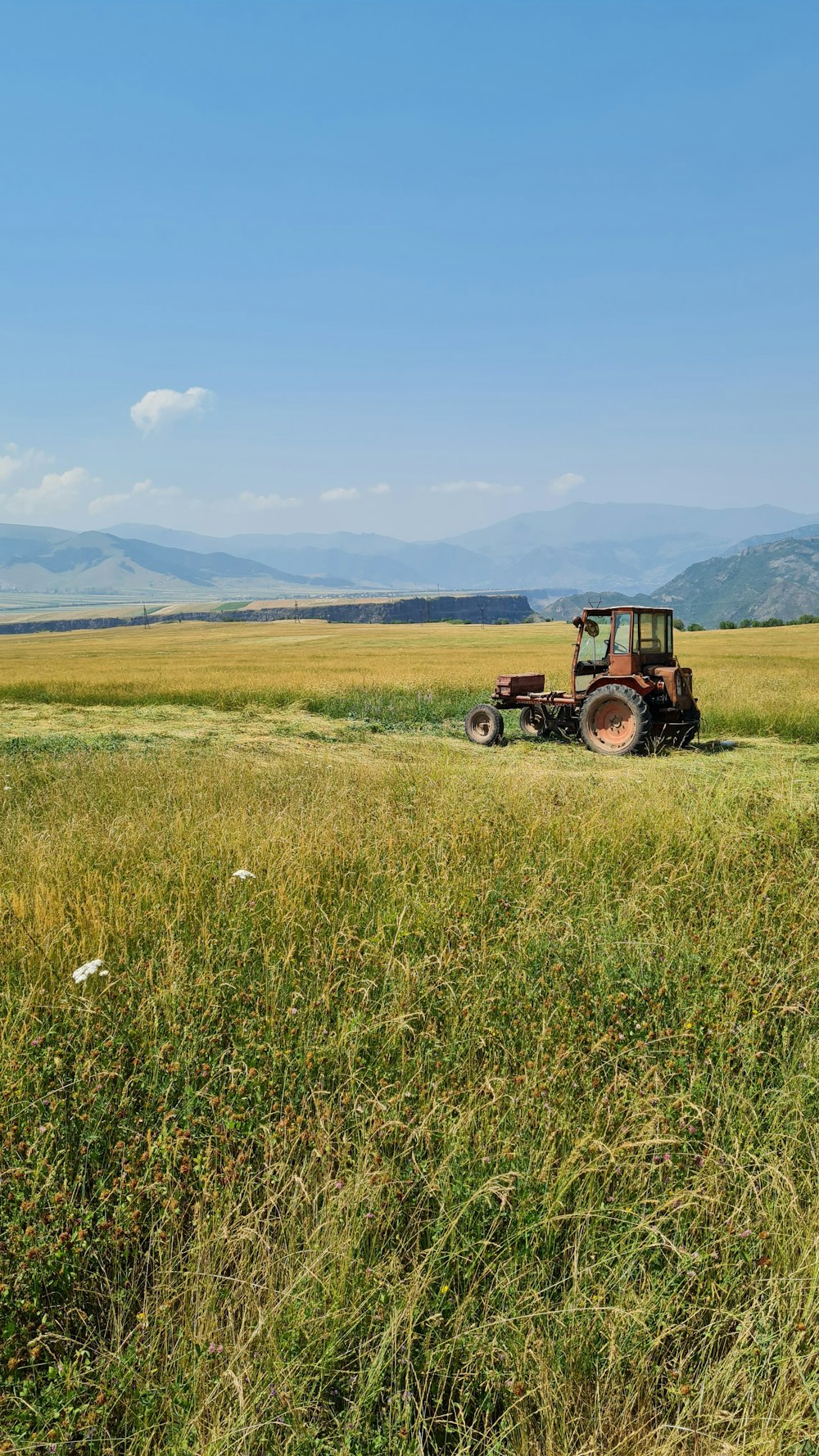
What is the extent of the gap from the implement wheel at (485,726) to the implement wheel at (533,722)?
705mm

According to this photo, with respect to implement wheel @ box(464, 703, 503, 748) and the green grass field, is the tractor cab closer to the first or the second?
implement wheel @ box(464, 703, 503, 748)

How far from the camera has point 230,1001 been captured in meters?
4.20

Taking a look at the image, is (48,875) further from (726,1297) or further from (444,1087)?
(726,1297)

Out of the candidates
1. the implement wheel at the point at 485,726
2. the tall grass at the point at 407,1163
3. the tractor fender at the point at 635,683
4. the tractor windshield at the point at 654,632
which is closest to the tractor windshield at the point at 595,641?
the tractor fender at the point at 635,683

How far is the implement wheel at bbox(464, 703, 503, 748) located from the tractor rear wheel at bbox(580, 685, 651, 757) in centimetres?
186

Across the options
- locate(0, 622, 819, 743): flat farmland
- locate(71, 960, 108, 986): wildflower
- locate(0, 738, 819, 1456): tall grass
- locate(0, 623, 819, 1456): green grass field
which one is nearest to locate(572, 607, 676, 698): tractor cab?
locate(0, 622, 819, 743): flat farmland

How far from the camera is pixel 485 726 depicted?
57.9 ft

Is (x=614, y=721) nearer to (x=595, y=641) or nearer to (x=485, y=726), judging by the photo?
(x=595, y=641)

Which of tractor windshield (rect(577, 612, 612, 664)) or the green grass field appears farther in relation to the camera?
tractor windshield (rect(577, 612, 612, 664))

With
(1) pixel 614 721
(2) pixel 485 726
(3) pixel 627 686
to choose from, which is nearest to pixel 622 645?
(3) pixel 627 686

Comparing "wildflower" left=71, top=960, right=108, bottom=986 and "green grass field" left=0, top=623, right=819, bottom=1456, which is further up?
"wildflower" left=71, top=960, right=108, bottom=986

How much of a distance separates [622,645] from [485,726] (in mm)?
3561

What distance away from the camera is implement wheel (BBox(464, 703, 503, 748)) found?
677 inches

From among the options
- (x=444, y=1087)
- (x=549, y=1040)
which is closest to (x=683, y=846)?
(x=549, y=1040)
